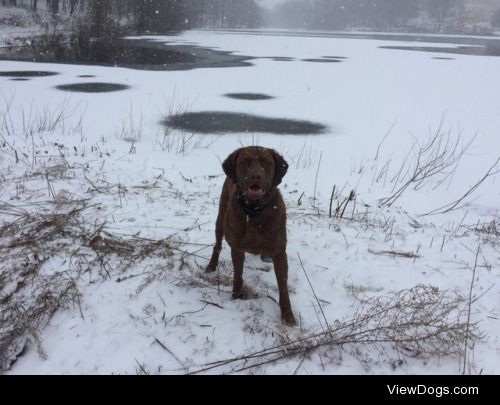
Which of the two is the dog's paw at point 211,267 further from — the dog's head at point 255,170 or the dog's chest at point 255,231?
the dog's head at point 255,170

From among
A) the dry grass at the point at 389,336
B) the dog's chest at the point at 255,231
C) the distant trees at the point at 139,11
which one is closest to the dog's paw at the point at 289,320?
the dry grass at the point at 389,336

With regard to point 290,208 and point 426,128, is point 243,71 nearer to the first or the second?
point 426,128

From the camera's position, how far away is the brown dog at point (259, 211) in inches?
121

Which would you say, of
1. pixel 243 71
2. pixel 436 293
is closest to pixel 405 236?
pixel 436 293

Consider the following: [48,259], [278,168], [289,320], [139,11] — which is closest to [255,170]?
[278,168]

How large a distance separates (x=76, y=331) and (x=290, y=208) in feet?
11.2

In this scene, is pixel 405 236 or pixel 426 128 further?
pixel 426 128

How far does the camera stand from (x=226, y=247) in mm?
4480

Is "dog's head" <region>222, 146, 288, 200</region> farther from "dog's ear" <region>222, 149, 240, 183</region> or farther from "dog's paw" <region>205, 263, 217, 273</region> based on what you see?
"dog's paw" <region>205, 263, 217, 273</region>

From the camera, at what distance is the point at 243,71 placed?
19.7 m

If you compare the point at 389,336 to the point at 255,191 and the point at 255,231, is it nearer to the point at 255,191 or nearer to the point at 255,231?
the point at 255,231

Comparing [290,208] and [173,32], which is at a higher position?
[173,32]
